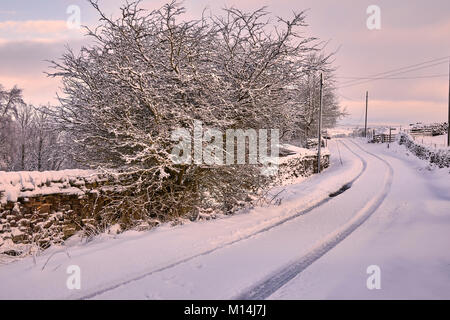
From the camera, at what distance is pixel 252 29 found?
8922 mm

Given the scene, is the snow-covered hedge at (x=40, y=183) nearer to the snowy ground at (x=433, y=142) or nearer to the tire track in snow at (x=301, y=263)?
the tire track in snow at (x=301, y=263)

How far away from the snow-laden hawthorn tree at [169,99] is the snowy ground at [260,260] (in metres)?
1.16

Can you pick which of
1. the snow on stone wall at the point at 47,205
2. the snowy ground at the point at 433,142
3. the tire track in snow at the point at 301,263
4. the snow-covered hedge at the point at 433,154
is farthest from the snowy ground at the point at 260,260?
the snowy ground at the point at 433,142

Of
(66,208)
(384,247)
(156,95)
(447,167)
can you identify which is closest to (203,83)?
(156,95)

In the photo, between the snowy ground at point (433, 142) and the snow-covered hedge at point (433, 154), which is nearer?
the snow-covered hedge at point (433, 154)

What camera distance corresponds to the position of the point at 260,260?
5312 millimetres

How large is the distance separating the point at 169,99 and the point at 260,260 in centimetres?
451

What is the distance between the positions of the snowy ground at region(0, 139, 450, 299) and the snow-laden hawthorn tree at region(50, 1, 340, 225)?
1.16 metres

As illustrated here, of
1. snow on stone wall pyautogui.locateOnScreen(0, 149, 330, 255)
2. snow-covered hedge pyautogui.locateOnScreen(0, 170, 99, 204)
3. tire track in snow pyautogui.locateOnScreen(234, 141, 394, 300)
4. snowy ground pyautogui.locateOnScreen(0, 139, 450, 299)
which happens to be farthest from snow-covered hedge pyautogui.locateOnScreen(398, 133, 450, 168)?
snow-covered hedge pyautogui.locateOnScreen(0, 170, 99, 204)

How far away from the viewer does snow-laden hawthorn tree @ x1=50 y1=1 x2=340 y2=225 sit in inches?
303

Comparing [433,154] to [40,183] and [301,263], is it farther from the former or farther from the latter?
[40,183]

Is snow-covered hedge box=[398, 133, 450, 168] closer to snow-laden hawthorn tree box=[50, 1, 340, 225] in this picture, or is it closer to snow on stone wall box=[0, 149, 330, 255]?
snow-laden hawthorn tree box=[50, 1, 340, 225]

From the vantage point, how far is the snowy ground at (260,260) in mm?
4223

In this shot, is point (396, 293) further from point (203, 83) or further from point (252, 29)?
point (252, 29)
